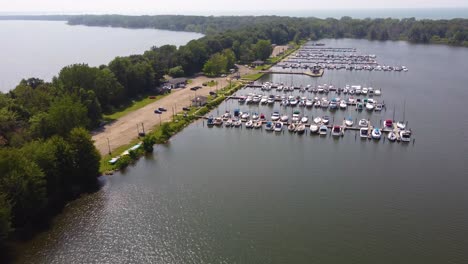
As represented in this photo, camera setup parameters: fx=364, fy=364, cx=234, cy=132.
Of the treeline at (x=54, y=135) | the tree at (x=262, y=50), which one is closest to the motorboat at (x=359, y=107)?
the treeline at (x=54, y=135)

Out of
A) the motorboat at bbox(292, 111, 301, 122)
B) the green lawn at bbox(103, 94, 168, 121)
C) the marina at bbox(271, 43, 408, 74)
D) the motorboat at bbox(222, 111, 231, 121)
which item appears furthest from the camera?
the marina at bbox(271, 43, 408, 74)

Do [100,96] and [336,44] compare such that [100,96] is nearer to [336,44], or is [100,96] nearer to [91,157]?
[91,157]

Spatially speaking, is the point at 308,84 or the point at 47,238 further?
the point at 308,84

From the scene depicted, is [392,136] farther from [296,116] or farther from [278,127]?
[278,127]

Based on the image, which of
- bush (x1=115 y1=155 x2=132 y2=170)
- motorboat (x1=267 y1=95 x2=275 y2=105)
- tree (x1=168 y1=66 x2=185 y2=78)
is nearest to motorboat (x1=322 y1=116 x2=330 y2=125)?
motorboat (x1=267 y1=95 x2=275 y2=105)

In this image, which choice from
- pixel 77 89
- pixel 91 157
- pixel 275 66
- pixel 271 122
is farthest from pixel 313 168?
pixel 275 66

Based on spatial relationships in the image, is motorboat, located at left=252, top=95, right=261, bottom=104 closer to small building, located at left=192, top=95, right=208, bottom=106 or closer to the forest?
small building, located at left=192, top=95, right=208, bottom=106

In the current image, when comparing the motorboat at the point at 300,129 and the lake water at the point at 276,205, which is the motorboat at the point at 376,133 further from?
the motorboat at the point at 300,129

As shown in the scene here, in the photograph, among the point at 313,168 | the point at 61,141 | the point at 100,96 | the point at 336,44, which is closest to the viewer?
the point at 61,141
